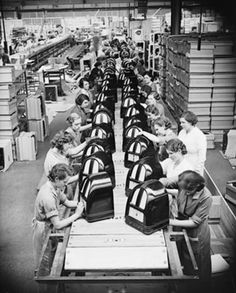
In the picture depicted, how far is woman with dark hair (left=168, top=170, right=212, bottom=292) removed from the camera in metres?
3.09

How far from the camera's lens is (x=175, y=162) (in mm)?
3795

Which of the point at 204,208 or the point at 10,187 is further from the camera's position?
the point at 10,187

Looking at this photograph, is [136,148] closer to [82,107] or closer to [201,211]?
[201,211]

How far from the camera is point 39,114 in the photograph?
9.06m

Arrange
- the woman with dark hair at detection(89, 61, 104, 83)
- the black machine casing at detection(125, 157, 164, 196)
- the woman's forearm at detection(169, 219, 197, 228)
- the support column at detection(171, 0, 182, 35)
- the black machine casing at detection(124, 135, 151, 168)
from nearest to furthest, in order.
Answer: the woman's forearm at detection(169, 219, 197, 228) < the black machine casing at detection(125, 157, 164, 196) < the black machine casing at detection(124, 135, 151, 168) < the woman with dark hair at detection(89, 61, 104, 83) < the support column at detection(171, 0, 182, 35)

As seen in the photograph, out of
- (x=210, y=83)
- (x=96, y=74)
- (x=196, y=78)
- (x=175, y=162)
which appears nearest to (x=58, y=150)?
(x=175, y=162)

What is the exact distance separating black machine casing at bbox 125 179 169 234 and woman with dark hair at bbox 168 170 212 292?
24 centimetres

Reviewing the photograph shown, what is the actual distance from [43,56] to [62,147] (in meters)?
17.1

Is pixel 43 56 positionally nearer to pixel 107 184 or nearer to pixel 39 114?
pixel 39 114

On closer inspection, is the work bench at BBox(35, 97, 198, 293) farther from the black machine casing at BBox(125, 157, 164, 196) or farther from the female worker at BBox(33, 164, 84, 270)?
the black machine casing at BBox(125, 157, 164, 196)

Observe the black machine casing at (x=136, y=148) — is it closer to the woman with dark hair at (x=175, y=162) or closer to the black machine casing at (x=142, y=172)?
the woman with dark hair at (x=175, y=162)

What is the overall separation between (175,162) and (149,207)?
1082 mm

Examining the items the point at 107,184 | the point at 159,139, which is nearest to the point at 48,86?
the point at 159,139

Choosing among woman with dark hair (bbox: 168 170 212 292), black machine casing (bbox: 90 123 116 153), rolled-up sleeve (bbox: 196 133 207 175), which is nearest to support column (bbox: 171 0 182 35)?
black machine casing (bbox: 90 123 116 153)
